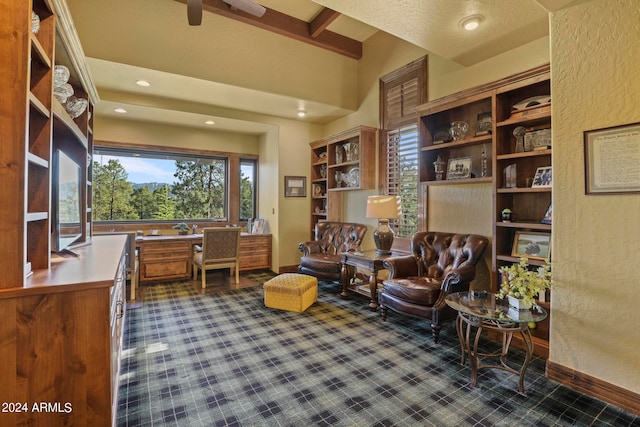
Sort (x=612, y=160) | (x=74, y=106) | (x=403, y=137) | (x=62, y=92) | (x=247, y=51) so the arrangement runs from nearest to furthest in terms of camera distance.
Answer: (x=612, y=160) → (x=62, y=92) → (x=74, y=106) → (x=247, y=51) → (x=403, y=137)

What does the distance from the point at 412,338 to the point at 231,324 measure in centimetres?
187

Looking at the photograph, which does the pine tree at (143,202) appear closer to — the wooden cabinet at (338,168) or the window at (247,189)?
the window at (247,189)

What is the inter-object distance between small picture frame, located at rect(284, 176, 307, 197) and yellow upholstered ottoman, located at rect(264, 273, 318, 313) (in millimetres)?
2198

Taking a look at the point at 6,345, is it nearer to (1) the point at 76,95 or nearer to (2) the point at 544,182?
(1) the point at 76,95

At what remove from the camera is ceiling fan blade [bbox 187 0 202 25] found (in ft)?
8.24

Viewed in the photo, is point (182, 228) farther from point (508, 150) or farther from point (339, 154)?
point (508, 150)

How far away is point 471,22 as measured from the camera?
2660 mm

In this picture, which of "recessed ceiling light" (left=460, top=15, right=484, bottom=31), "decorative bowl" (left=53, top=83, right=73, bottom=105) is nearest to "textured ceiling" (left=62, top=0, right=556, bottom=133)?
"recessed ceiling light" (left=460, top=15, right=484, bottom=31)

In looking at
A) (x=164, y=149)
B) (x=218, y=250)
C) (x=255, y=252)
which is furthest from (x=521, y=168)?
(x=164, y=149)

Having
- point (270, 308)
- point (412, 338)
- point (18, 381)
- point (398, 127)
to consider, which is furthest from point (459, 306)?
point (398, 127)

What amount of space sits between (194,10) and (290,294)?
2.97 meters

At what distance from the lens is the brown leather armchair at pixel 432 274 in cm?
285

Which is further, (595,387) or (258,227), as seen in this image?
(258,227)

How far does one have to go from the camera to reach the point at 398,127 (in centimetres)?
443
